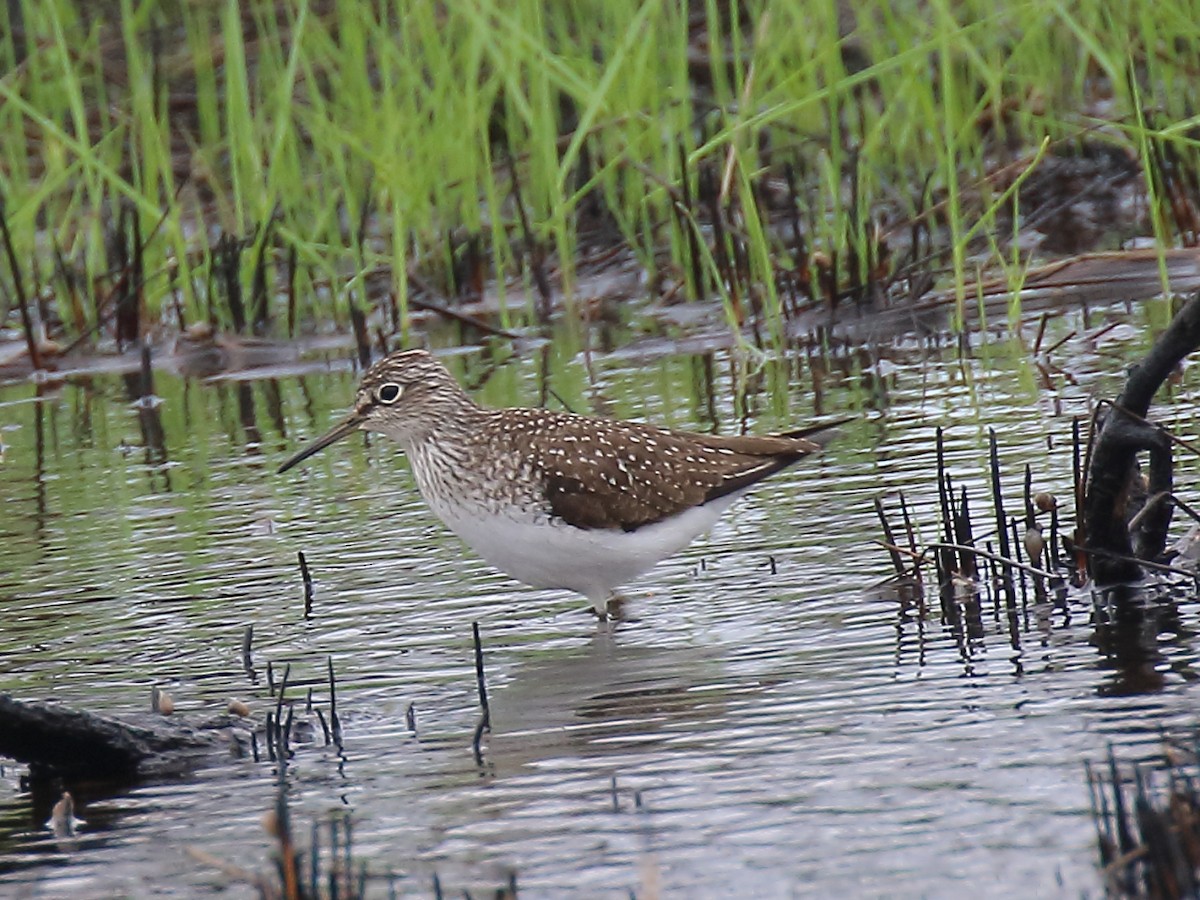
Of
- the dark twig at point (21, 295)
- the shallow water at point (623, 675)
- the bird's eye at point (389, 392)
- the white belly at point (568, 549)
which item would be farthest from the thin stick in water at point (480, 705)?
the dark twig at point (21, 295)

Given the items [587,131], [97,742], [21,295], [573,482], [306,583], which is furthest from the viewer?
[21,295]

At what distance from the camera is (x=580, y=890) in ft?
12.9

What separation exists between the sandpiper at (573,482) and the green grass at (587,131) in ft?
7.32

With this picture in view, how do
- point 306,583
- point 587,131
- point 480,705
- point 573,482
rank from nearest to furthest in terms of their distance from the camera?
point 480,705 < point 573,482 < point 306,583 < point 587,131

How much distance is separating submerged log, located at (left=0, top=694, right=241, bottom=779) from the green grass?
170 inches

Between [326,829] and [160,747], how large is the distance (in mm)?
753

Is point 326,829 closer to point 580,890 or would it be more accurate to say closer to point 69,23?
point 580,890

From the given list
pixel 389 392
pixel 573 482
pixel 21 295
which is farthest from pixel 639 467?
pixel 21 295

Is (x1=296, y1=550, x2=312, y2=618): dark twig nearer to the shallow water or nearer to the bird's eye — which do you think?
the shallow water

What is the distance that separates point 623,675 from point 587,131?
15.2 ft

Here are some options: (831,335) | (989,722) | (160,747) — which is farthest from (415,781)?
(831,335)

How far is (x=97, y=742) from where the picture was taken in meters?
4.89

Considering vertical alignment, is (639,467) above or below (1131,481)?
above

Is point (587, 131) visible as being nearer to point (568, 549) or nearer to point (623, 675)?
point (568, 549)
